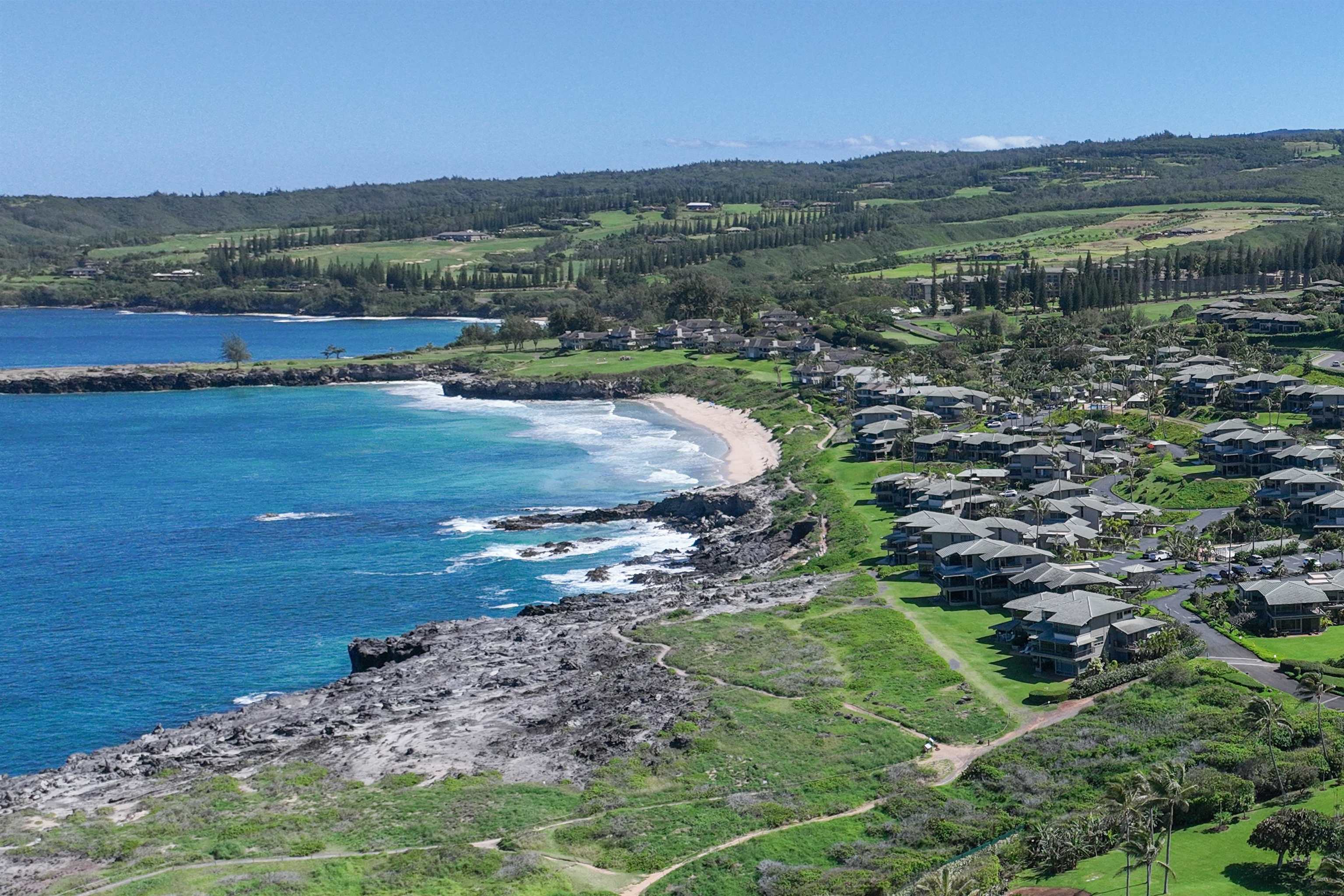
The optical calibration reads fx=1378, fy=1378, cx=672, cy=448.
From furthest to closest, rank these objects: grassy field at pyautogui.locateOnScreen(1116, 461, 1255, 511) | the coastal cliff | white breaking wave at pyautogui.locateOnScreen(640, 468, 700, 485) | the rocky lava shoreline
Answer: the coastal cliff, white breaking wave at pyautogui.locateOnScreen(640, 468, 700, 485), grassy field at pyautogui.locateOnScreen(1116, 461, 1255, 511), the rocky lava shoreline

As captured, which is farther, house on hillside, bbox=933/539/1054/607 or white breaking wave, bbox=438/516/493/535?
white breaking wave, bbox=438/516/493/535

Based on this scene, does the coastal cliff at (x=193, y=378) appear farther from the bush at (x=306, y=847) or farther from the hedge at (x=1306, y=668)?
the bush at (x=306, y=847)

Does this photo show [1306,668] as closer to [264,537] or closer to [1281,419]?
[1281,419]

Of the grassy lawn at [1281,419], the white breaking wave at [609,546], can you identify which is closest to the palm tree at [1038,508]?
the white breaking wave at [609,546]

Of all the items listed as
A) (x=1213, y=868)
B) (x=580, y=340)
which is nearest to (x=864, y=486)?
(x=1213, y=868)

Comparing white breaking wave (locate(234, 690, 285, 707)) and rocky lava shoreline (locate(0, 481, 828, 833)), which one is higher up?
rocky lava shoreline (locate(0, 481, 828, 833))

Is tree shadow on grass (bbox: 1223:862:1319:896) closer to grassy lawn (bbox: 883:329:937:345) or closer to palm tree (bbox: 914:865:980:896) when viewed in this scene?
palm tree (bbox: 914:865:980:896)

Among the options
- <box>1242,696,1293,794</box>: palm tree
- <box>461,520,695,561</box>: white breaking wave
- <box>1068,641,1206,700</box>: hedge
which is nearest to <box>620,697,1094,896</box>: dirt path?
<box>1068,641,1206,700</box>: hedge
